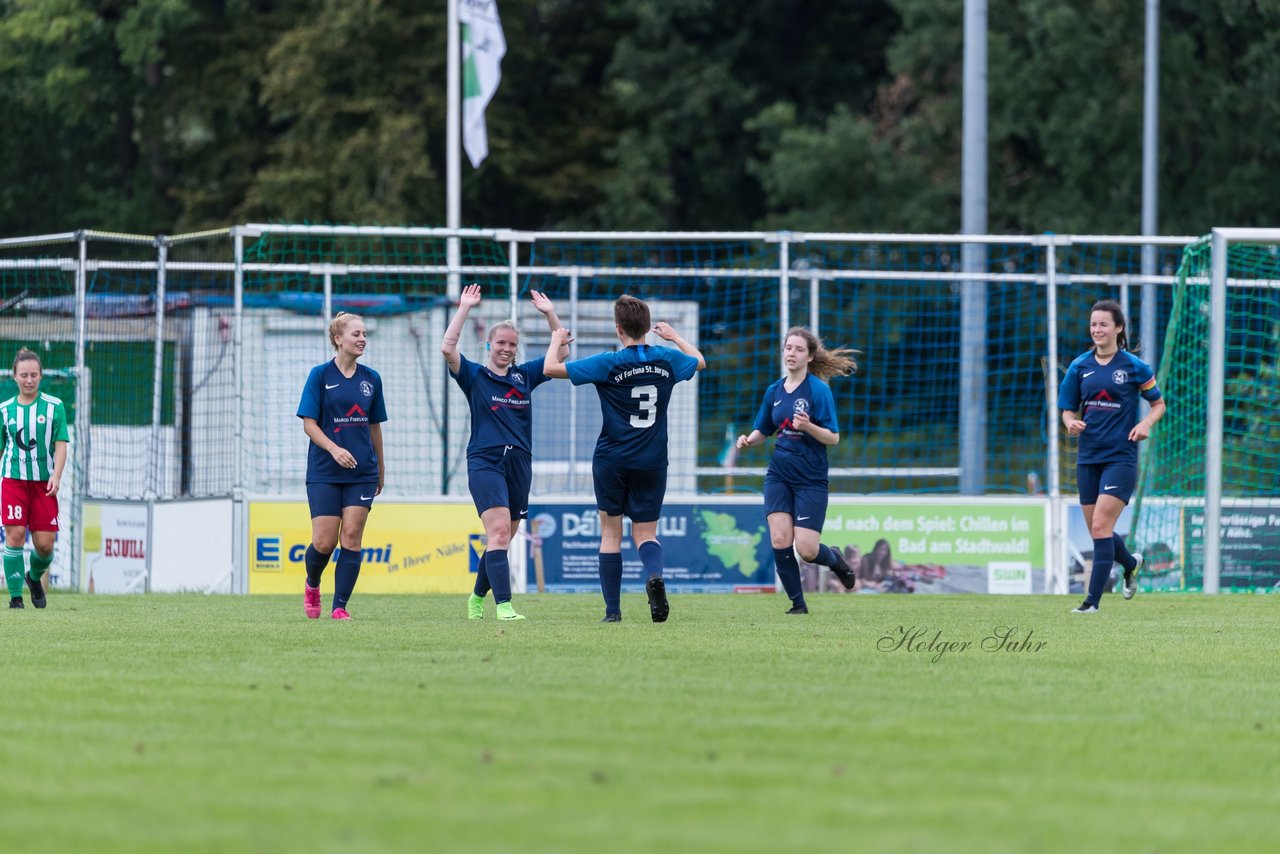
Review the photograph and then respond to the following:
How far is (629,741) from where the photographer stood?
6.00 metres

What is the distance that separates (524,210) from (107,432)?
18867 millimetres

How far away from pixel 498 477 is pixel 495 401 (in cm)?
45

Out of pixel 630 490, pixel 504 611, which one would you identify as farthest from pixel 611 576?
pixel 504 611

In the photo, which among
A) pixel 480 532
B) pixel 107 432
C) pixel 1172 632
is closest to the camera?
pixel 1172 632

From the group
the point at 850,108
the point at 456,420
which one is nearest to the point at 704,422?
the point at 456,420

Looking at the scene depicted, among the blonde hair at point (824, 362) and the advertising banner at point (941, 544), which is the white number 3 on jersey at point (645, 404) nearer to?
the blonde hair at point (824, 362)

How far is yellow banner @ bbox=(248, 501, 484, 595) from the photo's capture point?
16031 millimetres

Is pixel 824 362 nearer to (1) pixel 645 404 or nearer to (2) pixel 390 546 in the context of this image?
(1) pixel 645 404

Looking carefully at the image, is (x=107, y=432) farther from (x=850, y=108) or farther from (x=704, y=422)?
(x=850, y=108)

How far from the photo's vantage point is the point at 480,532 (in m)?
16.2

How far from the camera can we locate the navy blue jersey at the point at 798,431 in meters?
12.2

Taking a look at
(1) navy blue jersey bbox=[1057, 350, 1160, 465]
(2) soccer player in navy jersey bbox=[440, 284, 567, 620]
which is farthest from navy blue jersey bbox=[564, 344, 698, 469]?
(1) navy blue jersey bbox=[1057, 350, 1160, 465]

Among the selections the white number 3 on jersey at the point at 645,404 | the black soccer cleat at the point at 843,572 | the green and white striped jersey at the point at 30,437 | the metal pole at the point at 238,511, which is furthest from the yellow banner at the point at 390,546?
the white number 3 on jersey at the point at 645,404

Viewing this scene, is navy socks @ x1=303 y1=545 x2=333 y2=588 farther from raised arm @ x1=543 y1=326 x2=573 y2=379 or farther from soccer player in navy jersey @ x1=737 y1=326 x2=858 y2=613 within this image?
soccer player in navy jersey @ x1=737 y1=326 x2=858 y2=613
